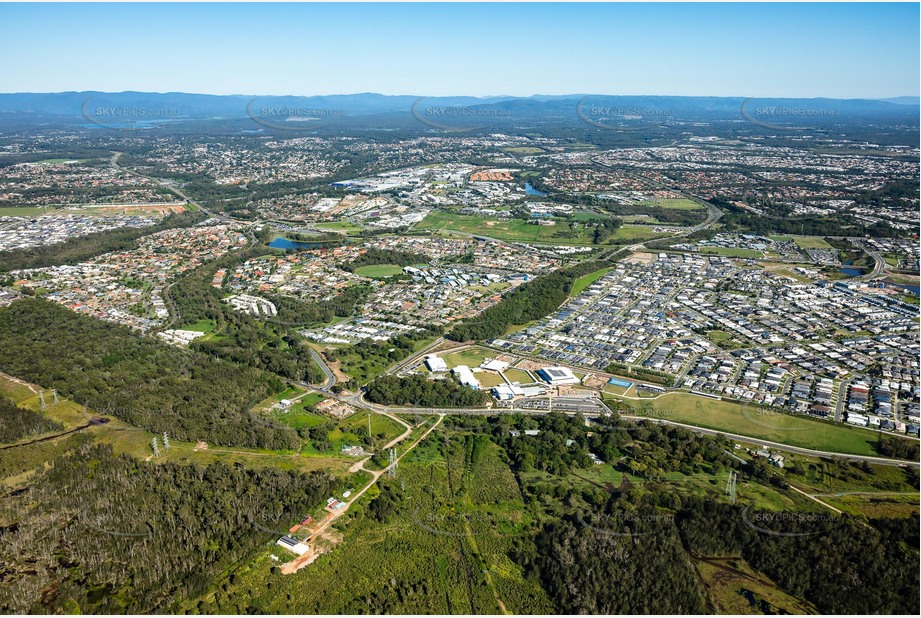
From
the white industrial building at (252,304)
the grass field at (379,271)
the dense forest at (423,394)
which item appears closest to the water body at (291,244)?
the grass field at (379,271)

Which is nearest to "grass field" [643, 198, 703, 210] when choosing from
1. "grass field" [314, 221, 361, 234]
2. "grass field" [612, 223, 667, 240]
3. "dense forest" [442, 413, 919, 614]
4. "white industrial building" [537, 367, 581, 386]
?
"grass field" [612, 223, 667, 240]

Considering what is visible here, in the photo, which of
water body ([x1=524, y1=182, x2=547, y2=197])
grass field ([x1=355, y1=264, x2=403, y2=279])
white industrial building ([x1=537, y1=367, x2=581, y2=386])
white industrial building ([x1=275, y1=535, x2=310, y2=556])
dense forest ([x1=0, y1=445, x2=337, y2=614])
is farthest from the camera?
water body ([x1=524, y1=182, x2=547, y2=197])

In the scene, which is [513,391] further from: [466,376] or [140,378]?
[140,378]

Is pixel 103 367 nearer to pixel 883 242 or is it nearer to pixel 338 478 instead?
pixel 338 478

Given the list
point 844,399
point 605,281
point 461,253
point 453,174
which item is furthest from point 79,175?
point 844,399

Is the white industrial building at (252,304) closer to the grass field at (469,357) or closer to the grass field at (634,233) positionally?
the grass field at (469,357)

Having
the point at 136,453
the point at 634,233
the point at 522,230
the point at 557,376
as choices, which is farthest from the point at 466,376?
→ the point at 634,233

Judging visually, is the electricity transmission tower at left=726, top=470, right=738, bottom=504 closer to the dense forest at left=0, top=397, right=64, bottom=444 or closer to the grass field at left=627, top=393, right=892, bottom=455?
the grass field at left=627, top=393, right=892, bottom=455
